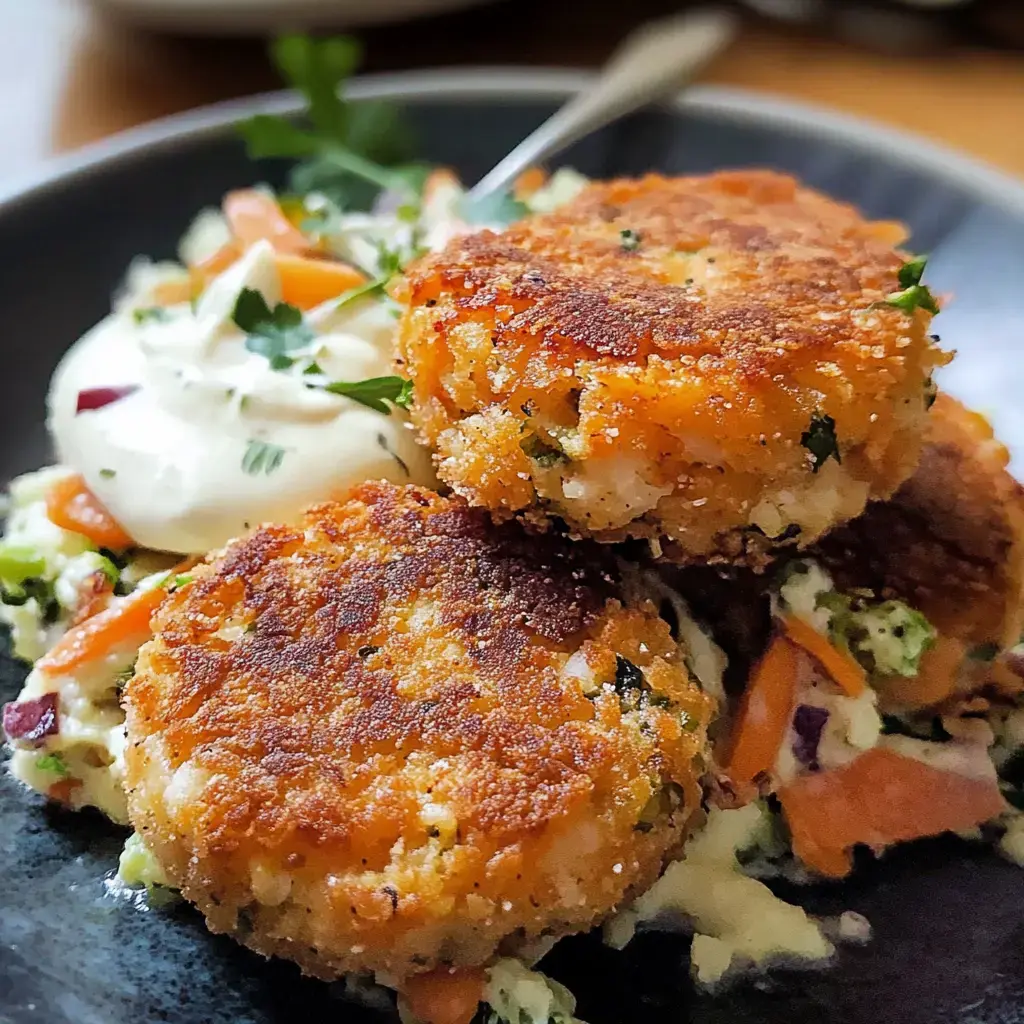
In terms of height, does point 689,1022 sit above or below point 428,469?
below

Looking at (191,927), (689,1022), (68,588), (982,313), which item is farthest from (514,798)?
(982,313)

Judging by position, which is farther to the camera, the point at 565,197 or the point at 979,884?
the point at 565,197

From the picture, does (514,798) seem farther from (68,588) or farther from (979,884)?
(68,588)

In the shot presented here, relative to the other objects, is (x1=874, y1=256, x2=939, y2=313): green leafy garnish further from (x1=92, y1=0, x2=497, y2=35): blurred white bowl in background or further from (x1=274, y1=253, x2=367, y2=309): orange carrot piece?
(x1=92, y1=0, x2=497, y2=35): blurred white bowl in background

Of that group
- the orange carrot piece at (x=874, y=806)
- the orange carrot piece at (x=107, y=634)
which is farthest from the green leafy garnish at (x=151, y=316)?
the orange carrot piece at (x=874, y=806)

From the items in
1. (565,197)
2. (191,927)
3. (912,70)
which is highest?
(912,70)

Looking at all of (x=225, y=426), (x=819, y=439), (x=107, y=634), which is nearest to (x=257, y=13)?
(x=225, y=426)
